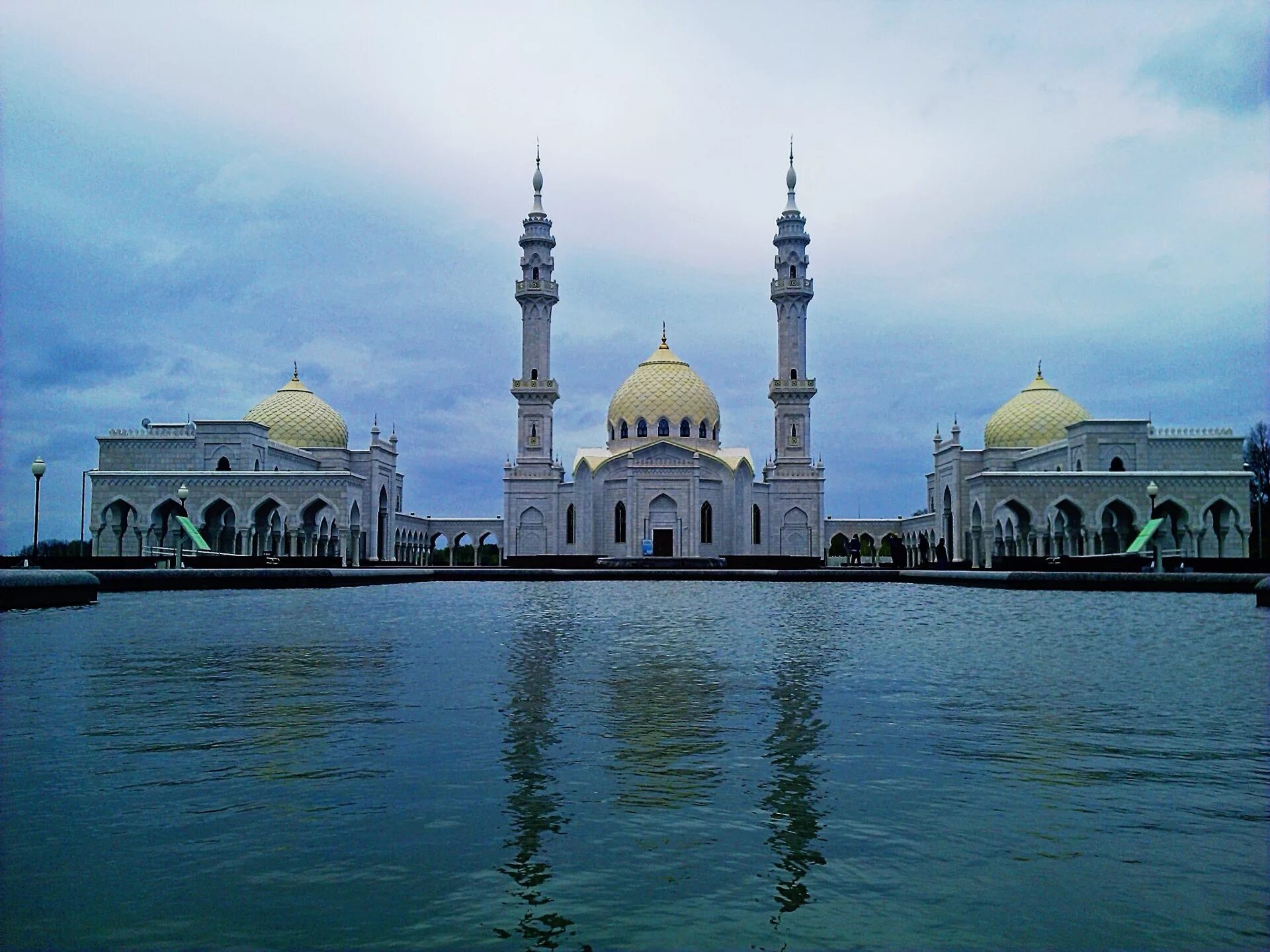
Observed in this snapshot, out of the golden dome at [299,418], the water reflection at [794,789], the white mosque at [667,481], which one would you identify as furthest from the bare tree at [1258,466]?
the water reflection at [794,789]

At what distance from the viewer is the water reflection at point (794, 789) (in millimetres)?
4660

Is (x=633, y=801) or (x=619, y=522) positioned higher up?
(x=619, y=522)

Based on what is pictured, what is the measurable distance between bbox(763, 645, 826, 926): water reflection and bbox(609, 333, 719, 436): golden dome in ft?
163

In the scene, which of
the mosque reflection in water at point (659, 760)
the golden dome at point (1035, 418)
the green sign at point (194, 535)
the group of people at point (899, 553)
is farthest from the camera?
the golden dome at point (1035, 418)

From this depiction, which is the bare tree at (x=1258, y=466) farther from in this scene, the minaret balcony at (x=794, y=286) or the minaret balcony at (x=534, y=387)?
the minaret balcony at (x=534, y=387)

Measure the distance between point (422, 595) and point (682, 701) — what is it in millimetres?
19814

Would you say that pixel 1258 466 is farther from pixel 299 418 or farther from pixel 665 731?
pixel 665 731

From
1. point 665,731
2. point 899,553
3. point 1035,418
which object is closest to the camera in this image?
point 665,731

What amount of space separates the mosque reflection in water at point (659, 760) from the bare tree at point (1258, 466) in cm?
5573

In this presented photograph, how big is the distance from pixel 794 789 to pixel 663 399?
54.4m

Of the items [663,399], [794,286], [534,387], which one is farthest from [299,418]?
[794,286]

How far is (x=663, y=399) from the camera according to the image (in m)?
A: 60.2

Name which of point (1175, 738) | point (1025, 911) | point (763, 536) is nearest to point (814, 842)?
point (1025, 911)

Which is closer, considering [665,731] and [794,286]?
[665,731]
